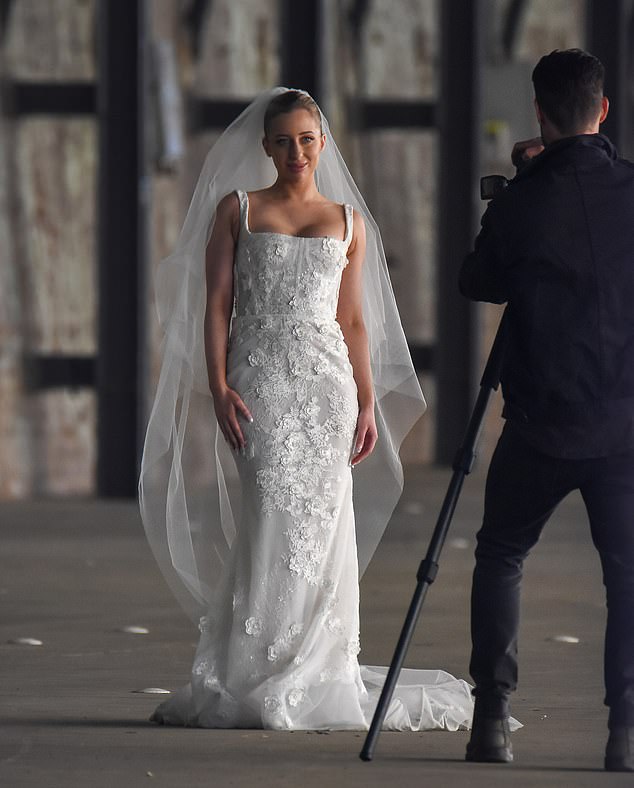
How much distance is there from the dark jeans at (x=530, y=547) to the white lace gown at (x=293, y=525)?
1.84 feet

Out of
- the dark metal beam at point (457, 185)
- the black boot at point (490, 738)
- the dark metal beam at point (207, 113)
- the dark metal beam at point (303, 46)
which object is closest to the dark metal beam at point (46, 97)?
the dark metal beam at point (303, 46)

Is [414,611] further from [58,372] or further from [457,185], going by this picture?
[457,185]

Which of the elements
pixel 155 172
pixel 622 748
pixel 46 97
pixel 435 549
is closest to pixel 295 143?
pixel 435 549

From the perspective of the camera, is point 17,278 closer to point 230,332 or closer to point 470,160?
point 470,160

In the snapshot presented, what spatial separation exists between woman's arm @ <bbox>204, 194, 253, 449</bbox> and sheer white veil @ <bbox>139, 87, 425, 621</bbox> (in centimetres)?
22

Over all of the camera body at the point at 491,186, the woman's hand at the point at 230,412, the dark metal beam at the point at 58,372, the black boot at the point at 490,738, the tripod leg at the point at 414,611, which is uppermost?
the camera body at the point at 491,186

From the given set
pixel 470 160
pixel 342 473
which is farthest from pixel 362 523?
pixel 470 160

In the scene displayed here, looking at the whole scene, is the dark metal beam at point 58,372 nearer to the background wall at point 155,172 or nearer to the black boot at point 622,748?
the background wall at point 155,172

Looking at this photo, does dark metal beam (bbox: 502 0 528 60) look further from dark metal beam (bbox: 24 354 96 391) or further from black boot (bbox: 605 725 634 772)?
black boot (bbox: 605 725 634 772)

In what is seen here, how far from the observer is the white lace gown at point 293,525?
166 inches

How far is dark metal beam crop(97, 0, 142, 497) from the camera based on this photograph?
10141 millimetres

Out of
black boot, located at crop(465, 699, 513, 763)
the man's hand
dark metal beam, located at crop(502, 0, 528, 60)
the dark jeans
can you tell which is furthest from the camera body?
dark metal beam, located at crop(502, 0, 528, 60)

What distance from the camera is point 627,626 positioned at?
12.0ft

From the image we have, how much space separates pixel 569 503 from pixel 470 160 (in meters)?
2.38
